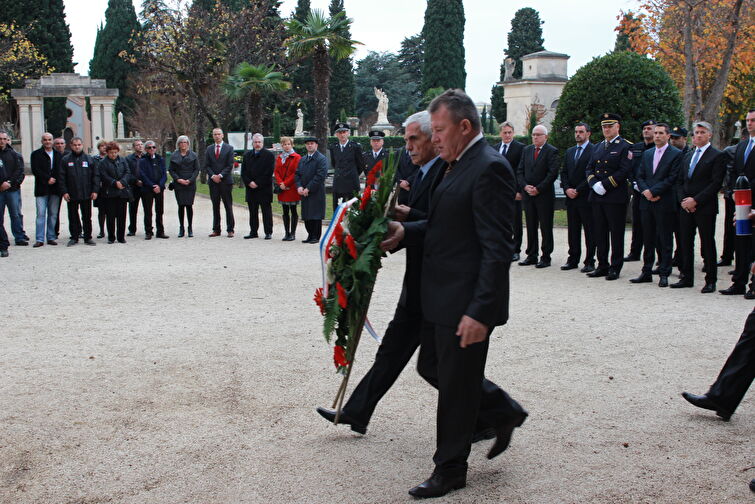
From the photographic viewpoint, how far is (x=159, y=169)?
1623cm

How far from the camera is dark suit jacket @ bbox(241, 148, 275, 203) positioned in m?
16.0

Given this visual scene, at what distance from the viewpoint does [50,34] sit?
174 feet

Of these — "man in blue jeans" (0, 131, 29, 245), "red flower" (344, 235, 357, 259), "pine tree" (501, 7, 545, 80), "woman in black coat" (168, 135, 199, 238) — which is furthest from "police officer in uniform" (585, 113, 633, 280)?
"pine tree" (501, 7, 545, 80)

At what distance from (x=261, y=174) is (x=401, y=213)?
1176cm

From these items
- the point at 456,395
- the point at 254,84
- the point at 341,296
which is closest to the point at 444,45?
the point at 254,84

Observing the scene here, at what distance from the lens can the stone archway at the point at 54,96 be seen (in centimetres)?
4712

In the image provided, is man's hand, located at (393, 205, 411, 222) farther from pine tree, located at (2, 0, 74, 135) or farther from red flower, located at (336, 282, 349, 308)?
pine tree, located at (2, 0, 74, 135)

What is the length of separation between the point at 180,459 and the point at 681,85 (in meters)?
32.8

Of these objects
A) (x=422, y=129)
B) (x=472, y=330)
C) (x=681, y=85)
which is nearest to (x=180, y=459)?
(x=472, y=330)

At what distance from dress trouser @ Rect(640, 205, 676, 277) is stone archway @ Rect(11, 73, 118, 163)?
4195 centimetres

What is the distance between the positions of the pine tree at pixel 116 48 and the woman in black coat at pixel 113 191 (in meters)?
44.1

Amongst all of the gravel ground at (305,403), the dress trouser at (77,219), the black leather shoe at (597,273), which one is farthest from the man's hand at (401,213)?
the dress trouser at (77,219)

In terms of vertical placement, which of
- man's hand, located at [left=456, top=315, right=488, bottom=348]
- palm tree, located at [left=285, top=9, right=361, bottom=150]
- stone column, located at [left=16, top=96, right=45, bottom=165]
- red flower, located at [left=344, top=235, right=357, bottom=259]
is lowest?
man's hand, located at [left=456, top=315, right=488, bottom=348]

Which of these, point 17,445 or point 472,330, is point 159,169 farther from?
point 472,330
